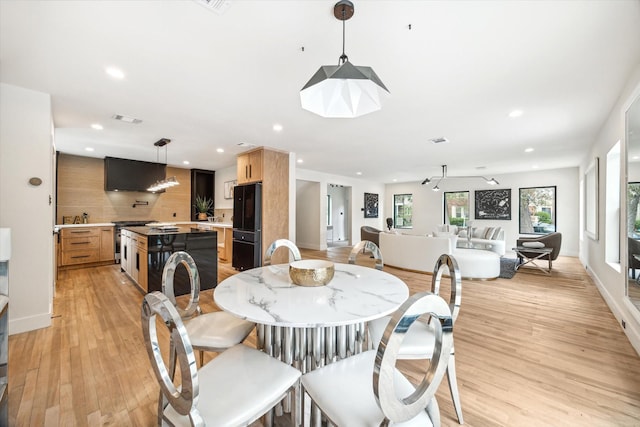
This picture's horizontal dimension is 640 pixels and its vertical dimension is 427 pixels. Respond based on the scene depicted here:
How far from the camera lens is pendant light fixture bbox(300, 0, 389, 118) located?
1257 mm

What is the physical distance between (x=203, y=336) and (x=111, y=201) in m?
6.47

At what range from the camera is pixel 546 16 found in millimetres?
1645

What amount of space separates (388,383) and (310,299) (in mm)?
660

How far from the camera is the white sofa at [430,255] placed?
4730mm

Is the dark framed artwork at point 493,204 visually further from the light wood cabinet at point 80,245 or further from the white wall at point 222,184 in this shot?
the light wood cabinet at point 80,245

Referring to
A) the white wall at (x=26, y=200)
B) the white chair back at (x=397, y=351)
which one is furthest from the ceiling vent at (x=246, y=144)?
the white chair back at (x=397, y=351)

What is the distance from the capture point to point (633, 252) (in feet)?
7.43

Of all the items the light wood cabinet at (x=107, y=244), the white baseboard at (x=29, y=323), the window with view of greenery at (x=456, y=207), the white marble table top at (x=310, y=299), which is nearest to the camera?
the white marble table top at (x=310, y=299)

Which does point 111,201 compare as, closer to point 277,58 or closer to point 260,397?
point 277,58

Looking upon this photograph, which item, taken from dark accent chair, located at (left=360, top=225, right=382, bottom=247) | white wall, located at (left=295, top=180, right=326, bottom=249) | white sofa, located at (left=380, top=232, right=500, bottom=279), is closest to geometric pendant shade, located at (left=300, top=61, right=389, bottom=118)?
white sofa, located at (left=380, top=232, right=500, bottom=279)

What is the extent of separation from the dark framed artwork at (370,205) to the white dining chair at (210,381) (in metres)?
9.01

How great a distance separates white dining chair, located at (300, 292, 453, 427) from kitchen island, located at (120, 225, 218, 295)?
10.6ft

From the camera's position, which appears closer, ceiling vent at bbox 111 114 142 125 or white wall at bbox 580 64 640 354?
white wall at bbox 580 64 640 354

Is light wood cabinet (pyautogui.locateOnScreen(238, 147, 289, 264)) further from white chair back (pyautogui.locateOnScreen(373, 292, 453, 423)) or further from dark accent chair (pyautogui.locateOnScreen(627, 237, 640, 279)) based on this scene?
dark accent chair (pyautogui.locateOnScreen(627, 237, 640, 279))
